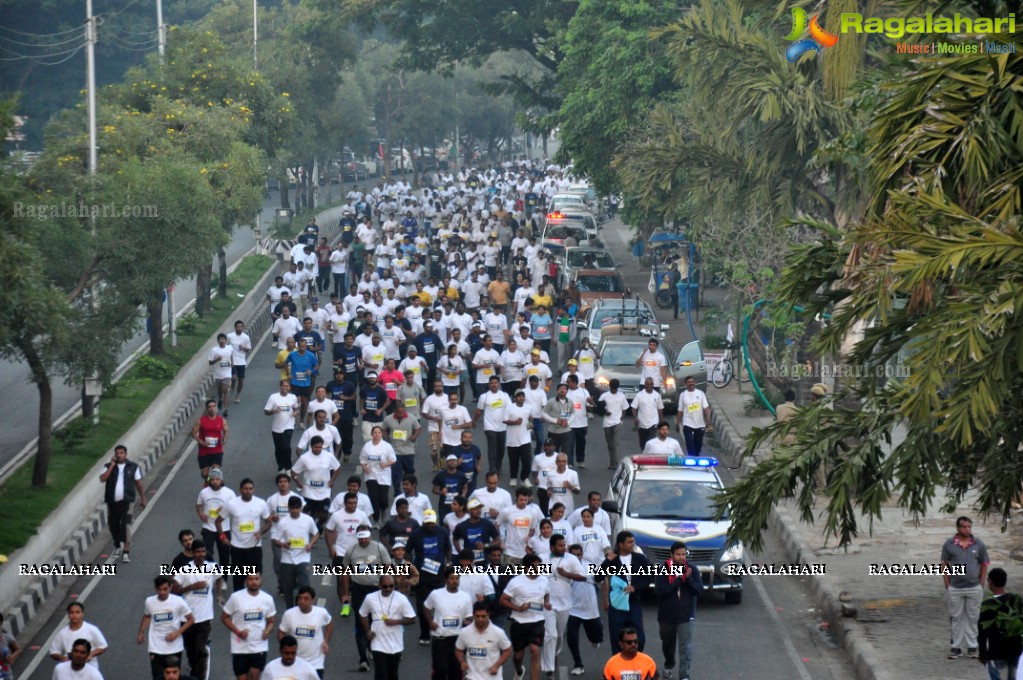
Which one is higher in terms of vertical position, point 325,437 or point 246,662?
point 325,437

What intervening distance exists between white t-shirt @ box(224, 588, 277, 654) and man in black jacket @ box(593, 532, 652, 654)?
3132 millimetres

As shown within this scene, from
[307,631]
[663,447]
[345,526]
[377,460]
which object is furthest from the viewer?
[663,447]

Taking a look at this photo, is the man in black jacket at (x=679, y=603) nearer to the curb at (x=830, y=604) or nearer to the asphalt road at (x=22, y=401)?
the curb at (x=830, y=604)

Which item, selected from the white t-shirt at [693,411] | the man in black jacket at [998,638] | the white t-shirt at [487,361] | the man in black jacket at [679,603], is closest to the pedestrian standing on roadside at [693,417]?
the white t-shirt at [693,411]

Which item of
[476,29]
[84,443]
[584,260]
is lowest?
[84,443]

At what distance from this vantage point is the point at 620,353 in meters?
26.2

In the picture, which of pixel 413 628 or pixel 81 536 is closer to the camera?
pixel 413 628

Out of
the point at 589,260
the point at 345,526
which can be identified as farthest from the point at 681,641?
the point at 589,260

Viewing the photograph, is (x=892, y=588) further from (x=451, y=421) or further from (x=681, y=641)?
(x=451, y=421)

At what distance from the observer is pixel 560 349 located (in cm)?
3080

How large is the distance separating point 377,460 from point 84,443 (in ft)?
22.6

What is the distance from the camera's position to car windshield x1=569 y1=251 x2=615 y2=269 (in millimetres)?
37812

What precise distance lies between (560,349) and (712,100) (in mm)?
6506

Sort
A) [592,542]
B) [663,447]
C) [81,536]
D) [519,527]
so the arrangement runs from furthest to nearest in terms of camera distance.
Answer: [663,447]
[81,536]
[519,527]
[592,542]
